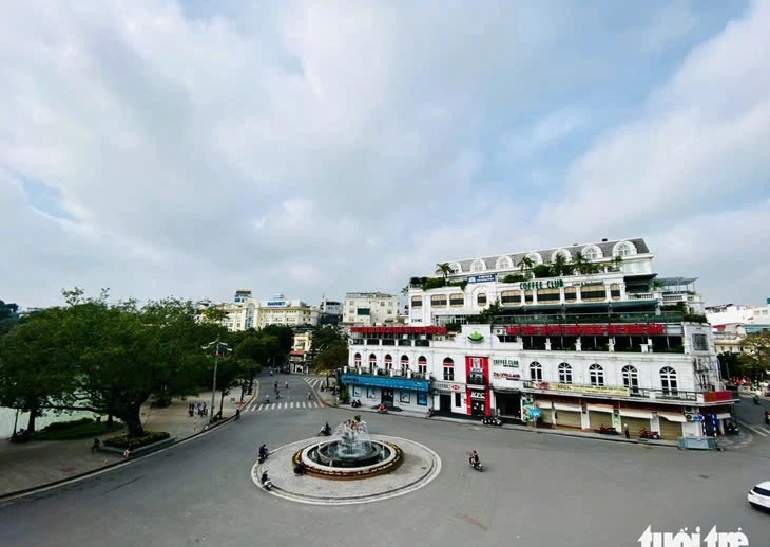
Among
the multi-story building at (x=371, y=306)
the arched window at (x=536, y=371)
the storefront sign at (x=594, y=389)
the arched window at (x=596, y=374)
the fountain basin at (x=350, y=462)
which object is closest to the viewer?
the fountain basin at (x=350, y=462)

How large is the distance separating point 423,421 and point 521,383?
451 inches

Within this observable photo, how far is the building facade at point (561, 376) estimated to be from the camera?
33.7 metres

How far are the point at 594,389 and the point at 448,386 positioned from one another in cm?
1576

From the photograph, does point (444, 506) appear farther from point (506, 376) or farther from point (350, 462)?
point (506, 376)

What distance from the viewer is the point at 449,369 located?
46406 mm

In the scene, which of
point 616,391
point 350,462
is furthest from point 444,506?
point 616,391

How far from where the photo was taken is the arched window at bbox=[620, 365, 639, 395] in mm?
35531

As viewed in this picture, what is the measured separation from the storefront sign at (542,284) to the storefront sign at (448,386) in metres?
23.7

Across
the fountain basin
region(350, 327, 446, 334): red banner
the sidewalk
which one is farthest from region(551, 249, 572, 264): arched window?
the sidewalk

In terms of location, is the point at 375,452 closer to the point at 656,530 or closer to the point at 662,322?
the point at 656,530

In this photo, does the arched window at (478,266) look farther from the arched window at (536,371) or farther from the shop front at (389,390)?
the arched window at (536,371)

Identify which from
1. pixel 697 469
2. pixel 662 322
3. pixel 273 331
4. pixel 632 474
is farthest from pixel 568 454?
pixel 273 331

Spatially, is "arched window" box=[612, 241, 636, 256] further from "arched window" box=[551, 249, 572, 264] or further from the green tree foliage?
the green tree foliage

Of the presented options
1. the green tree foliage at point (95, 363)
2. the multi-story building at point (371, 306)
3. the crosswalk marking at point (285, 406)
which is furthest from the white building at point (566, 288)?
the multi-story building at point (371, 306)
